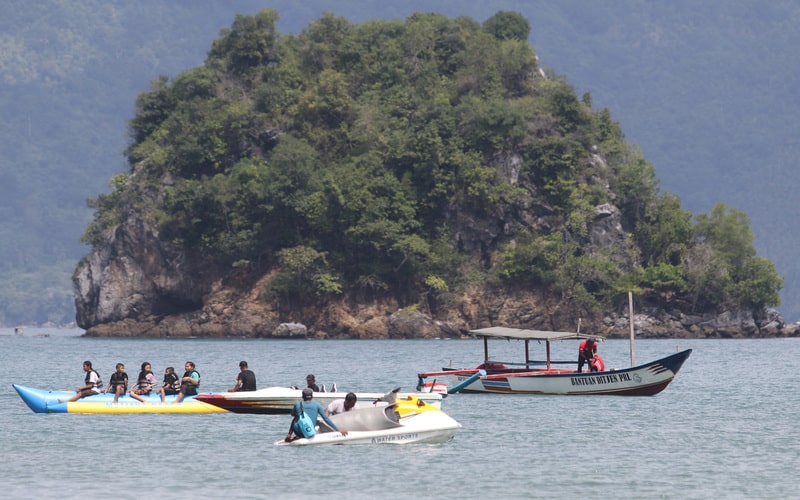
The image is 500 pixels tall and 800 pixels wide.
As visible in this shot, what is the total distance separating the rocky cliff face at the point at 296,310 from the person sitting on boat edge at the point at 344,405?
7586 cm

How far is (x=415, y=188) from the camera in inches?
4811

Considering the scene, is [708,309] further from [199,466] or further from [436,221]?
[199,466]

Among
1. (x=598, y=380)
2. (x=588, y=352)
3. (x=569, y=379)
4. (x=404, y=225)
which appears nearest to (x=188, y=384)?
(x=569, y=379)

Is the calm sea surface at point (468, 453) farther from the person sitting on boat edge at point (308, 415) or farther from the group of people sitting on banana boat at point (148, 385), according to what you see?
the group of people sitting on banana boat at point (148, 385)

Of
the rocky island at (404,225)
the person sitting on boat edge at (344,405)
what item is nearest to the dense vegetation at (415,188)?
the rocky island at (404,225)

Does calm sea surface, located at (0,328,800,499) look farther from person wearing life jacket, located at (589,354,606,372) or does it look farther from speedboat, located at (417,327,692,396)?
person wearing life jacket, located at (589,354,606,372)

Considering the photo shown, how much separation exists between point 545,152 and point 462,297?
14465mm

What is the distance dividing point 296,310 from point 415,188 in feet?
48.3

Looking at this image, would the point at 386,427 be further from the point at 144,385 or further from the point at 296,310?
the point at 296,310

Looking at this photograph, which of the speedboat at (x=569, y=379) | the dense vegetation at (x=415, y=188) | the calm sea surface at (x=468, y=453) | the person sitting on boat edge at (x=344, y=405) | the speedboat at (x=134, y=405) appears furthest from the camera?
the dense vegetation at (x=415, y=188)

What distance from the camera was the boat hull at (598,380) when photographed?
53.5 metres

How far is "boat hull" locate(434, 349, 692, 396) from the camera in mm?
53500

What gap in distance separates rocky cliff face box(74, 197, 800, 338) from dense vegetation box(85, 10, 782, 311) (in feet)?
4.37

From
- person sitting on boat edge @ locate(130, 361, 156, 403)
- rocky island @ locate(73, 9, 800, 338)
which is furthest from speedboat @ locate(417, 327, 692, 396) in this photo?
rocky island @ locate(73, 9, 800, 338)
